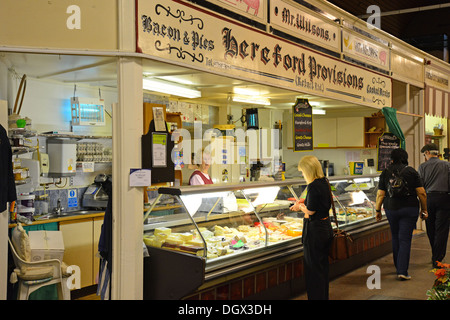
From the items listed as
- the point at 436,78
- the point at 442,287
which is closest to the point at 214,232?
the point at 442,287

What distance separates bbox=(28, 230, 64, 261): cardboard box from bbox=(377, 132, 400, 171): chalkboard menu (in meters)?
6.57

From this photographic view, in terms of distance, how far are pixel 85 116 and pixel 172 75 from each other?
1.89 metres

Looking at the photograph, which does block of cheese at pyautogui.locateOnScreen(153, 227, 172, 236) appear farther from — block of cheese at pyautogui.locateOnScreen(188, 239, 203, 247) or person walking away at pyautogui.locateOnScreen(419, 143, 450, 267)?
person walking away at pyautogui.locateOnScreen(419, 143, 450, 267)

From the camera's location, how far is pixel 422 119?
1113 centimetres

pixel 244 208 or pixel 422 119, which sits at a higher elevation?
pixel 422 119

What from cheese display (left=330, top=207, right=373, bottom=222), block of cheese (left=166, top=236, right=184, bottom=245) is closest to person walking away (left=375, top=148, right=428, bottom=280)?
cheese display (left=330, top=207, right=373, bottom=222)

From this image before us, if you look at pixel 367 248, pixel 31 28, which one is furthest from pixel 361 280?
pixel 31 28

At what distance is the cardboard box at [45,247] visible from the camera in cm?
471

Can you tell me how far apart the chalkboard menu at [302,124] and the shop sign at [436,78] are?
512 centimetres

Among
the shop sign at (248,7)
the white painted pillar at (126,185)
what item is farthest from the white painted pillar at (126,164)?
the shop sign at (248,7)

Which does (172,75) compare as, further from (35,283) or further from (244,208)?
(35,283)

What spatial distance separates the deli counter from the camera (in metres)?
4.26

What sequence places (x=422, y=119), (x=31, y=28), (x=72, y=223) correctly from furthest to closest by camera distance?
(x=422, y=119) → (x=72, y=223) → (x=31, y=28)

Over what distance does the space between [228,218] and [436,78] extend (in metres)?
9.12
